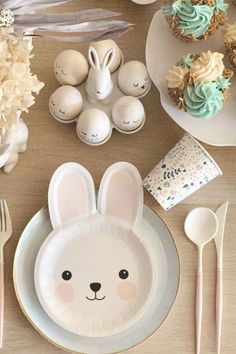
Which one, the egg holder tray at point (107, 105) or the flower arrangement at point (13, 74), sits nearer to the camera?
the flower arrangement at point (13, 74)

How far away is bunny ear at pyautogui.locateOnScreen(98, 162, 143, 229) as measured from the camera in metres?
1.06

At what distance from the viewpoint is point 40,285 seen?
1031 millimetres

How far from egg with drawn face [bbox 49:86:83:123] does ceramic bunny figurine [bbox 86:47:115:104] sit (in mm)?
28

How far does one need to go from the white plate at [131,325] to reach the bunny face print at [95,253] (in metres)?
0.02

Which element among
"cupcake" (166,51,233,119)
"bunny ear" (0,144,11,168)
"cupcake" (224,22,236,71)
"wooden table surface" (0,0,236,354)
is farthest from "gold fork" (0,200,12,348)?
"cupcake" (224,22,236,71)

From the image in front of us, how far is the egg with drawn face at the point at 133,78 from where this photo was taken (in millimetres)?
1049

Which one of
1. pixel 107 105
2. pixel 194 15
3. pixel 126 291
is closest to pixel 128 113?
pixel 107 105

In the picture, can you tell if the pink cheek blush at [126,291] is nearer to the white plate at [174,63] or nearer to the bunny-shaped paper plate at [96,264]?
the bunny-shaped paper plate at [96,264]

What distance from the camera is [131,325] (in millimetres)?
1033

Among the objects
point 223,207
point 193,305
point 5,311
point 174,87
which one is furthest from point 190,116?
point 5,311

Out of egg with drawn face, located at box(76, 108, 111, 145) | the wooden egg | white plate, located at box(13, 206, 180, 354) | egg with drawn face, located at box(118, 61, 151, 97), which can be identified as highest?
the wooden egg

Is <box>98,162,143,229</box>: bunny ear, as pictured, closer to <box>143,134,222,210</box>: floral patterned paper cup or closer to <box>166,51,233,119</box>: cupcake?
<box>143,134,222,210</box>: floral patterned paper cup

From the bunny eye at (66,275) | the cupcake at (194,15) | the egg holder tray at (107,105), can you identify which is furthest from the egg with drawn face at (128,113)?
the bunny eye at (66,275)

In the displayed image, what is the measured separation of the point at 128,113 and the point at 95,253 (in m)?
0.24
